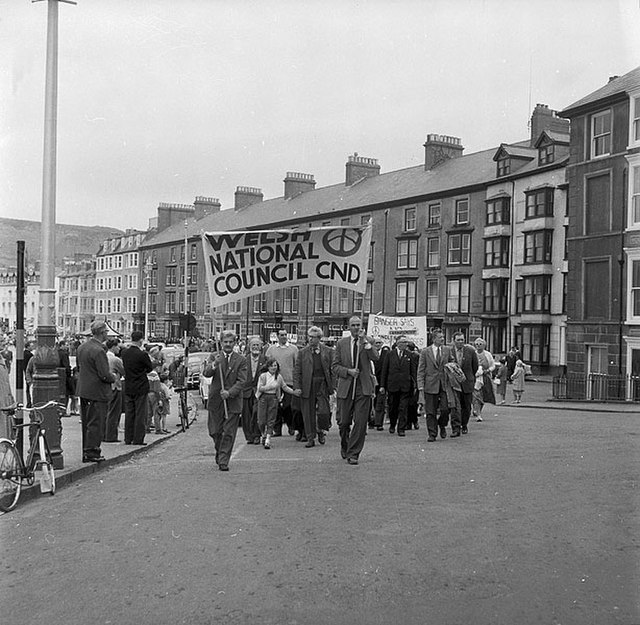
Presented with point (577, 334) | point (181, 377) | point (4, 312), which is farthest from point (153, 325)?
point (181, 377)

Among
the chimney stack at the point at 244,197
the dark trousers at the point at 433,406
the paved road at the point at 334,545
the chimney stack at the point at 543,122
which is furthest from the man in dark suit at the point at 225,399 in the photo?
the chimney stack at the point at 244,197

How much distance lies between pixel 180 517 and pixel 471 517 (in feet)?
8.76

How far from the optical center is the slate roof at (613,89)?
1099 inches

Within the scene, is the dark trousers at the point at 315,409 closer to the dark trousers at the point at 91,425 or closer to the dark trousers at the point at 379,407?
the dark trousers at the point at 379,407

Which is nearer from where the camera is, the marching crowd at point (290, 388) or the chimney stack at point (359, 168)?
the marching crowd at point (290, 388)

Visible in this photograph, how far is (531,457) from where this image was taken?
11.8 meters

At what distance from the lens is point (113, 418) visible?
46.1 feet

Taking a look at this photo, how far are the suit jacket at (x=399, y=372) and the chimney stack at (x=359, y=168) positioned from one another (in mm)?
49051

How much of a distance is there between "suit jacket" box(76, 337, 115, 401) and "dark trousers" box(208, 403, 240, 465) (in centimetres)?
146

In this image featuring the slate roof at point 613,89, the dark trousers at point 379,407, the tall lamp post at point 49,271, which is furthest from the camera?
the slate roof at point 613,89

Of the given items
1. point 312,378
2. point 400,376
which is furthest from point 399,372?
point 312,378

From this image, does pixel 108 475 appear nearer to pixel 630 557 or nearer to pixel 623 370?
pixel 630 557

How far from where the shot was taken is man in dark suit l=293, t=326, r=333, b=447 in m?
13.4

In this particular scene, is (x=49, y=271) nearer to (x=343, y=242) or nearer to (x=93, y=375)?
(x=93, y=375)
